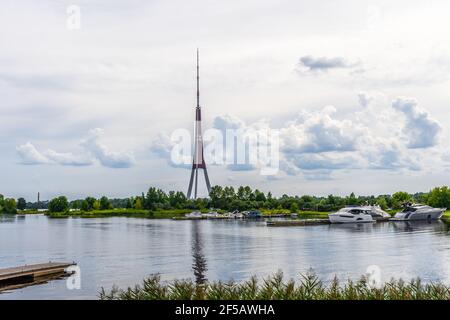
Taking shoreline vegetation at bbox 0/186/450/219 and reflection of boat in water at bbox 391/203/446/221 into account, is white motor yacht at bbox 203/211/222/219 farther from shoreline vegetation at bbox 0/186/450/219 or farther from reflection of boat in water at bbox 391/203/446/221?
reflection of boat in water at bbox 391/203/446/221

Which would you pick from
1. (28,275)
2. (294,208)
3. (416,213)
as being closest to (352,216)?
(416,213)

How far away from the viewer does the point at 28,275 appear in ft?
146

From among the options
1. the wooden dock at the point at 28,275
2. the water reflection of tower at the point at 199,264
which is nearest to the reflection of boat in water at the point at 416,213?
the water reflection of tower at the point at 199,264

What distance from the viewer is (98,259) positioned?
5753cm

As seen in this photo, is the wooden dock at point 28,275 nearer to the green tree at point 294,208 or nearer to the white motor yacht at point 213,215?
the white motor yacht at point 213,215

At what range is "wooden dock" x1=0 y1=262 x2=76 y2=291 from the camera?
4241 centimetres

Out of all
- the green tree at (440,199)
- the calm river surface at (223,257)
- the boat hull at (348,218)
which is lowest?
the calm river surface at (223,257)

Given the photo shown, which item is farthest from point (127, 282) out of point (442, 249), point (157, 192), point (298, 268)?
point (157, 192)

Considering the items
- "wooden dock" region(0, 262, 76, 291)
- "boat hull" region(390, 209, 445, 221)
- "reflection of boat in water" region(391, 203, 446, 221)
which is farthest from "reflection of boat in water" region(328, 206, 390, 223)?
"wooden dock" region(0, 262, 76, 291)

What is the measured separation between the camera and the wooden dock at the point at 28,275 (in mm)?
42406

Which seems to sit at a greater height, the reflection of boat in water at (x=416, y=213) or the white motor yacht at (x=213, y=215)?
Answer: the reflection of boat in water at (x=416, y=213)

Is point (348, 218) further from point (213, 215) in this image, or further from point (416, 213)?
point (213, 215)
